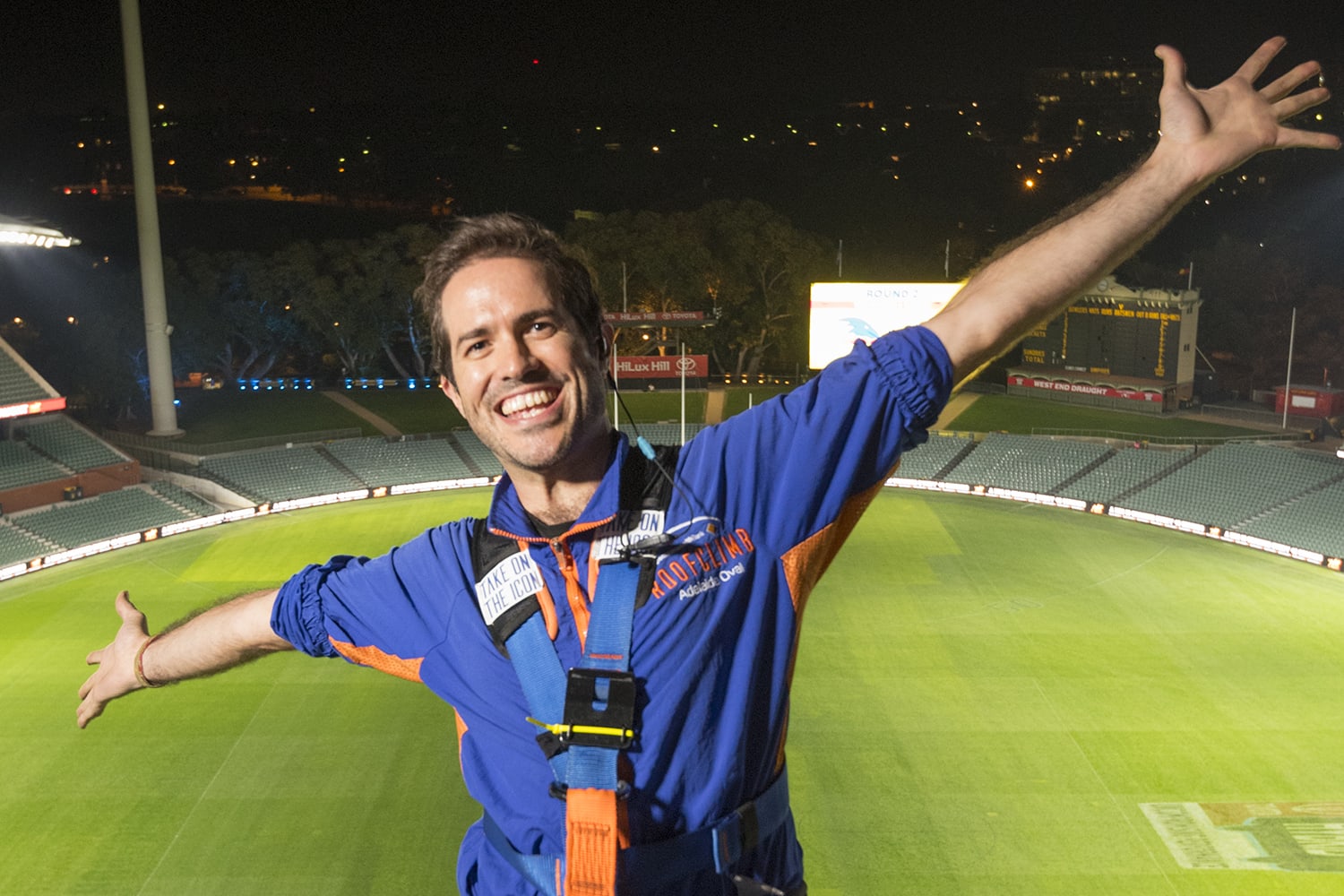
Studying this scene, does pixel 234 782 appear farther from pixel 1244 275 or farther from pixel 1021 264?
pixel 1244 275

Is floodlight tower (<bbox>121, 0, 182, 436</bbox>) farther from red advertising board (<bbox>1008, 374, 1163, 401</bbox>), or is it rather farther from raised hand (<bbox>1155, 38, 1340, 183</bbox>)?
raised hand (<bbox>1155, 38, 1340, 183</bbox>)

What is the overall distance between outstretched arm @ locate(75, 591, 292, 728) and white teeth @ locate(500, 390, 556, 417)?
1056 mm

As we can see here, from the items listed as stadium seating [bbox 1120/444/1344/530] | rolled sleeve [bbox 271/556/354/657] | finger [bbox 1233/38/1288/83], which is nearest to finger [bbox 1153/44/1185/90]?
finger [bbox 1233/38/1288/83]

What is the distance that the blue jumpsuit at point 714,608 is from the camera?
2439 millimetres

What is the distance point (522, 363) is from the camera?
8.70 ft

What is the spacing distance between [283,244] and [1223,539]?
2537 inches

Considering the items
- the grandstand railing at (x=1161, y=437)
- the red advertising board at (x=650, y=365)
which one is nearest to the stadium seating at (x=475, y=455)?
the red advertising board at (x=650, y=365)

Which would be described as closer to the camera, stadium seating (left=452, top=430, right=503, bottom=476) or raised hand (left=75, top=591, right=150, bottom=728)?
raised hand (left=75, top=591, right=150, bottom=728)

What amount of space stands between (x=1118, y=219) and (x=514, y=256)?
150 centimetres

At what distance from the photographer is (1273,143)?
8.81 ft

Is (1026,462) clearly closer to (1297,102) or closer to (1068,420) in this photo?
(1068,420)

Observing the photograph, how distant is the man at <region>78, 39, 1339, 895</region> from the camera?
2.41 m

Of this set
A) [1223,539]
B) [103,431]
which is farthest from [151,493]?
[1223,539]

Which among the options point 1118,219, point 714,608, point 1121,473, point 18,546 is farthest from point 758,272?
point 714,608
